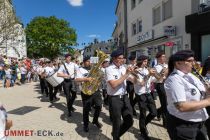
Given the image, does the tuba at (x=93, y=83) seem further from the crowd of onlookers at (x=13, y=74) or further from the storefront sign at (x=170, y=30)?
the crowd of onlookers at (x=13, y=74)

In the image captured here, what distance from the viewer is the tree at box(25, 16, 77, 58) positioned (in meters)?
61.2

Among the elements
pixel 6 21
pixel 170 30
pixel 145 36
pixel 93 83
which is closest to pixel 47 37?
pixel 6 21

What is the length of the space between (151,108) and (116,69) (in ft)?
4.34

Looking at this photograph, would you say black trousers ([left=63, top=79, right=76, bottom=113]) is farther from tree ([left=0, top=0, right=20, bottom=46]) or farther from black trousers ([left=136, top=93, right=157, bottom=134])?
tree ([left=0, top=0, right=20, bottom=46])

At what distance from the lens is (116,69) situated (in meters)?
5.14

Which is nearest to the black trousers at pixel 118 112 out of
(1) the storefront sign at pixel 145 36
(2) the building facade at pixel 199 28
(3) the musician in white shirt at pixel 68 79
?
(3) the musician in white shirt at pixel 68 79

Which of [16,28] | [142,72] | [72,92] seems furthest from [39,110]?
[16,28]

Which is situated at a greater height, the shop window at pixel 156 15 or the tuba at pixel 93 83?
the shop window at pixel 156 15

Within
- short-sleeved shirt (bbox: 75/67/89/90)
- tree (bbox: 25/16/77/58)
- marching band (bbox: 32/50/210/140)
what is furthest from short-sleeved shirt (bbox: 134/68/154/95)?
tree (bbox: 25/16/77/58)

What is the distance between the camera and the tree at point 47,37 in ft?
201

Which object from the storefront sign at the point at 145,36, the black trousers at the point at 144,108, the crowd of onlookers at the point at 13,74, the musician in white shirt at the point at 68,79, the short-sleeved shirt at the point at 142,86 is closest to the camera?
the black trousers at the point at 144,108

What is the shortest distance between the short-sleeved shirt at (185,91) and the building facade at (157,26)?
460 inches

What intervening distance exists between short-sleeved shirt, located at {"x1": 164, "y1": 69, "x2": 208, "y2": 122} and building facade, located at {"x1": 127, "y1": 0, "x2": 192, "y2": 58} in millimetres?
11696

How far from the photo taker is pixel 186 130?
3012mm
